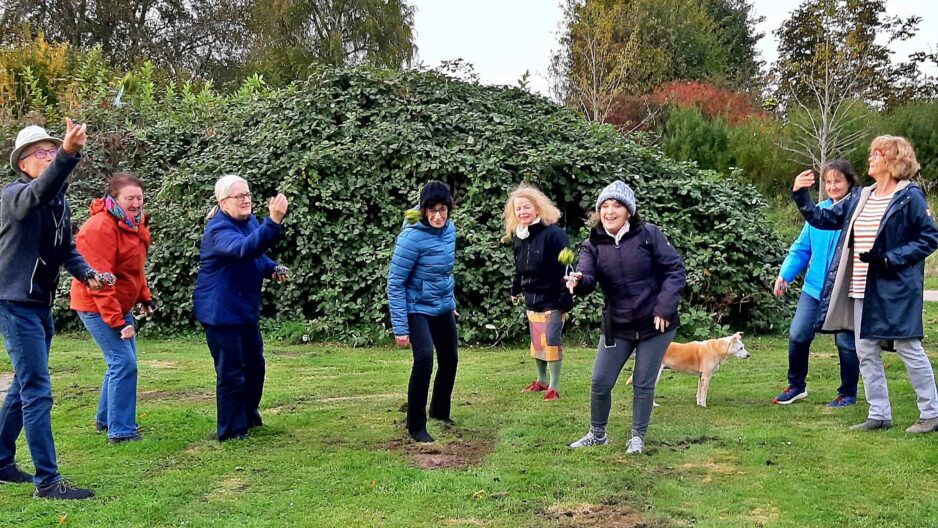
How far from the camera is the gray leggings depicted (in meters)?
5.42

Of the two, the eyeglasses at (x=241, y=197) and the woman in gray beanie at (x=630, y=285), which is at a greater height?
the eyeglasses at (x=241, y=197)

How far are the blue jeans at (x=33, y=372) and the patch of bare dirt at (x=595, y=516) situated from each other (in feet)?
9.22

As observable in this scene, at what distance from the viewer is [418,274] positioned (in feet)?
19.7

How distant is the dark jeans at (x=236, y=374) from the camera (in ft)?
19.3

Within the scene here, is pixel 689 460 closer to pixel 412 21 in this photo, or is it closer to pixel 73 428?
pixel 73 428

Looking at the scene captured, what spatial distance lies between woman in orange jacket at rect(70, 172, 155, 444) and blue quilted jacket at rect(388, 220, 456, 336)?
1.87 m

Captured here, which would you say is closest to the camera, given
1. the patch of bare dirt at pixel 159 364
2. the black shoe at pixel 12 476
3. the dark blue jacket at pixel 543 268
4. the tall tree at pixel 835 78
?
the black shoe at pixel 12 476

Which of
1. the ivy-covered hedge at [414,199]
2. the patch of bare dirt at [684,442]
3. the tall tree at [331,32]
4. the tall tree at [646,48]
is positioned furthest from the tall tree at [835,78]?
the patch of bare dirt at [684,442]

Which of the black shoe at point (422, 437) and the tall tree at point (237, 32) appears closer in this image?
the black shoe at point (422, 437)

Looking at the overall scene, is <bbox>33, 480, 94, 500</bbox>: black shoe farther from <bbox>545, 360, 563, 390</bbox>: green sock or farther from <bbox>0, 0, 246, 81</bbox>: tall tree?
<bbox>0, 0, 246, 81</bbox>: tall tree

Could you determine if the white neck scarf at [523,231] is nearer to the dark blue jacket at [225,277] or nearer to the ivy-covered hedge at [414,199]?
the dark blue jacket at [225,277]

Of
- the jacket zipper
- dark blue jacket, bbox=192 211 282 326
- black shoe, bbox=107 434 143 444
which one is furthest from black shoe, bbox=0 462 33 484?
dark blue jacket, bbox=192 211 282 326

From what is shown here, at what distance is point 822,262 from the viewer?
6.93m

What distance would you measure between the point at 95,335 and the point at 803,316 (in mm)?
5448
